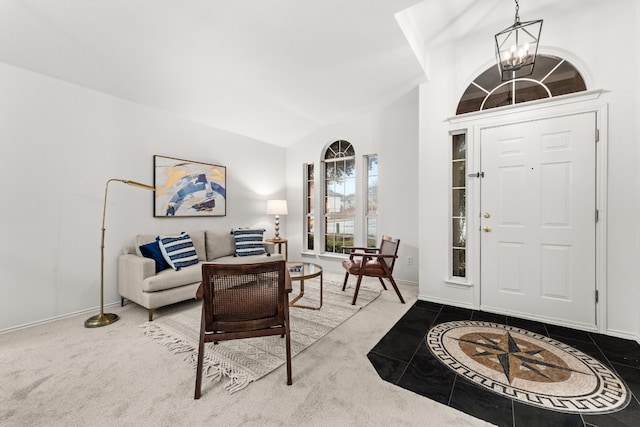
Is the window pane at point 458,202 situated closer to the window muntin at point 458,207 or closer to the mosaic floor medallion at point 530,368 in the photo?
the window muntin at point 458,207

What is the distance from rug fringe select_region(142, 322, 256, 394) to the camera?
177 centimetres

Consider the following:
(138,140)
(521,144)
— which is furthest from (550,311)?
(138,140)

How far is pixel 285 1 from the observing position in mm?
2285

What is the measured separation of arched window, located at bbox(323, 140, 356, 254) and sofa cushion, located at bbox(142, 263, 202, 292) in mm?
2664

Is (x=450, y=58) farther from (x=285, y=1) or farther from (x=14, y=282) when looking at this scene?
(x=14, y=282)

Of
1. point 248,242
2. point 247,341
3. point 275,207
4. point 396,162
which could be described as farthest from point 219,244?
point 396,162

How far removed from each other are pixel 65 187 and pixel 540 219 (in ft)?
16.6

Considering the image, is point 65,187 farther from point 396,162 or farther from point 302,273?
point 396,162

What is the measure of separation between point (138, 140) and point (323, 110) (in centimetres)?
275

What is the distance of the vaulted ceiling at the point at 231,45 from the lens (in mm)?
2303

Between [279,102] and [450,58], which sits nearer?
[450,58]

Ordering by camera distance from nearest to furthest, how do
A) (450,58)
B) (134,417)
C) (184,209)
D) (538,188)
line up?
1. (134,417)
2. (538,188)
3. (450,58)
4. (184,209)

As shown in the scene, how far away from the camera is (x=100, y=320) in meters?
2.73

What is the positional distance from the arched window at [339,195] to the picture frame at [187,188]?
1.96 meters
